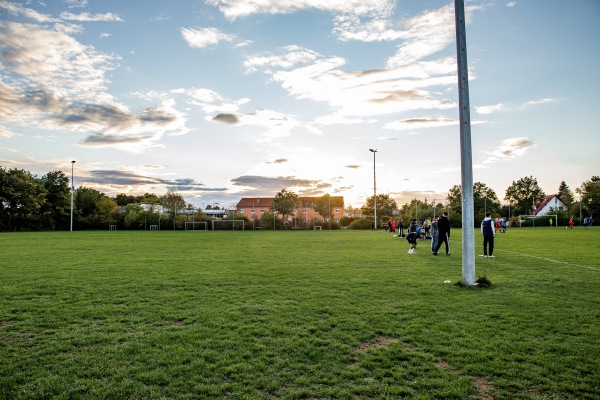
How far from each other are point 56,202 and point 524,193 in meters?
129

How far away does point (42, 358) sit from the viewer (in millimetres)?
4797

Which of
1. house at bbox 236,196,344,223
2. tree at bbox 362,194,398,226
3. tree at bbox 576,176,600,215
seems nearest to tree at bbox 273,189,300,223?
tree at bbox 362,194,398,226

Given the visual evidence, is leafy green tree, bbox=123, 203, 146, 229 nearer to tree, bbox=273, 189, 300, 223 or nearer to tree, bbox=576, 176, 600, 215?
tree, bbox=273, 189, 300, 223

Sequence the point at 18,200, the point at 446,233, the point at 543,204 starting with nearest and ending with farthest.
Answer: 1. the point at 446,233
2. the point at 18,200
3. the point at 543,204

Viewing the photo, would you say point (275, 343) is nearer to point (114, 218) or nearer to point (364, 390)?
point (364, 390)

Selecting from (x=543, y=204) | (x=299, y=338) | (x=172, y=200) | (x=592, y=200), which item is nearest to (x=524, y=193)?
(x=543, y=204)

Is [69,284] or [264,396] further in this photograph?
[69,284]

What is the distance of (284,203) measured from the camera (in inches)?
3442

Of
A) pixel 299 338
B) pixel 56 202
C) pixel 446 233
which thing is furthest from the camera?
pixel 56 202

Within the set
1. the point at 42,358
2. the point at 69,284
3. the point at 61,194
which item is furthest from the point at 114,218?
the point at 42,358

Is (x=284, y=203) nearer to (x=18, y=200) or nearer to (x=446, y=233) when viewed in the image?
(x=18, y=200)

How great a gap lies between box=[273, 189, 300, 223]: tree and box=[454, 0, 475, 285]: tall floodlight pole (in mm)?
77097

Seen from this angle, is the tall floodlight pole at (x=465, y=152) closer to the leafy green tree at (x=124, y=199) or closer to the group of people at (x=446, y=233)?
the group of people at (x=446, y=233)

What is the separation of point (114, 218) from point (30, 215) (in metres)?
12.6
